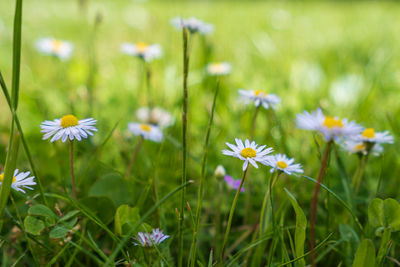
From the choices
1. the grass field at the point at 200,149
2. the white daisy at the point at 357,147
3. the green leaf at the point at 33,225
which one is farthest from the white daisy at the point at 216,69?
the green leaf at the point at 33,225

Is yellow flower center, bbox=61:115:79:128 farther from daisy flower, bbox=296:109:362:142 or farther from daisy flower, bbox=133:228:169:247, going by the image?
daisy flower, bbox=296:109:362:142

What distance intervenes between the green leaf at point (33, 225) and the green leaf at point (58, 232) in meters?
0.02

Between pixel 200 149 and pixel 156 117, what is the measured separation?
0.18 metres

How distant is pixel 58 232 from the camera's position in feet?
1.70

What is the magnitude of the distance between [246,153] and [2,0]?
3107 mm

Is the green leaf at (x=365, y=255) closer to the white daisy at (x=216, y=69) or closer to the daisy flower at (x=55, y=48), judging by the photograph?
the white daisy at (x=216, y=69)

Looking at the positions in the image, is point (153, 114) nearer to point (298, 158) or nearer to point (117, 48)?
point (298, 158)

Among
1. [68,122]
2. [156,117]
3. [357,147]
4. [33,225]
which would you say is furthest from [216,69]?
[33,225]

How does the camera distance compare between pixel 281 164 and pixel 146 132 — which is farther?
pixel 146 132

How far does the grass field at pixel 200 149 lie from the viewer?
56 cm

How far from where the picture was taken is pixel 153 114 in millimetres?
1155

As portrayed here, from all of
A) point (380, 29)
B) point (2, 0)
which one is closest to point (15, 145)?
point (380, 29)

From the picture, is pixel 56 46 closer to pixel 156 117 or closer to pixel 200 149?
pixel 156 117

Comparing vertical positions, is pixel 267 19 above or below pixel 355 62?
above
